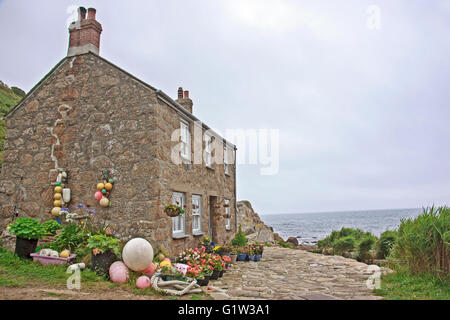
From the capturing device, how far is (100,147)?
9.51m

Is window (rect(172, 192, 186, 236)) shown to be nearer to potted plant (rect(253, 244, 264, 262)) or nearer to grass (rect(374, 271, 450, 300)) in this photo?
potted plant (rect(253, 244, 264, 262))

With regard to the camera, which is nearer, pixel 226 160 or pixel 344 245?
pixel 226 160

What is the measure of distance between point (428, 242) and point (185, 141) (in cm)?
748

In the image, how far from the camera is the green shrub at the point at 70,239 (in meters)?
8.49

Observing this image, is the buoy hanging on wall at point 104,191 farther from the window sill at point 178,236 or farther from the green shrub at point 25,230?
the window sill at point 178,236

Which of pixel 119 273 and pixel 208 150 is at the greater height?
pixel 208 150

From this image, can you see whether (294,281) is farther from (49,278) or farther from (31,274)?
(31,274)

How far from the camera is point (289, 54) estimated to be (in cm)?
1293

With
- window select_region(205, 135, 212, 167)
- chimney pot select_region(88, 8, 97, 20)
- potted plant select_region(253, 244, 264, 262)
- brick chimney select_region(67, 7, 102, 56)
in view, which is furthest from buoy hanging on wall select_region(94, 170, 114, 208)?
potted plant select_region(253, 244, 264, 262)

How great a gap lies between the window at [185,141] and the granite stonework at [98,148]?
1.07 feet

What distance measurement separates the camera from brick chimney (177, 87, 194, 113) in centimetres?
1409

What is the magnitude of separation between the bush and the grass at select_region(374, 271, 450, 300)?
227 millimetres

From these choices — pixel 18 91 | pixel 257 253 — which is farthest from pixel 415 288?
pixel 18 91
